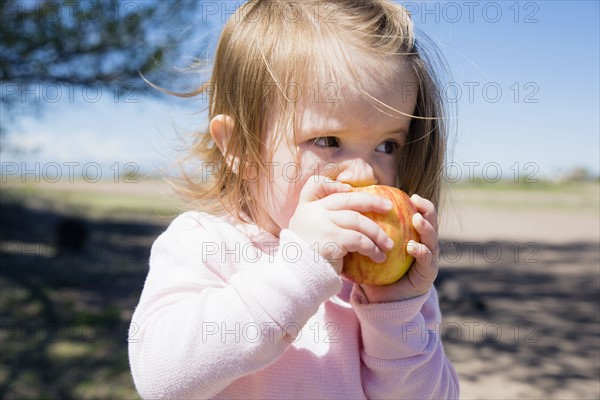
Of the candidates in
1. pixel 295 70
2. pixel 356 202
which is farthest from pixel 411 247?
pixel 295 70

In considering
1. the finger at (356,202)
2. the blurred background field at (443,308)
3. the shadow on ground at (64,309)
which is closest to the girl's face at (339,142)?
the finger at (356,202)

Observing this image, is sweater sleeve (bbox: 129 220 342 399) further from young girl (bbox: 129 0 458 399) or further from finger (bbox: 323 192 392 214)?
finger (bbox: 323 192 392 214)

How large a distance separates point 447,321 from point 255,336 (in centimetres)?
541

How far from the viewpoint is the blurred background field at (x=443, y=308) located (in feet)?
14.1

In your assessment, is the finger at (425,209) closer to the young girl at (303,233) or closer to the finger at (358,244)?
the young girl at (303,233)

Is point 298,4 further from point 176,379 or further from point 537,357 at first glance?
point 537,357

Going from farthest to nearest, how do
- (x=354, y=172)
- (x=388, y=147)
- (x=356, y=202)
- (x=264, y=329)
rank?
(x=388, y=147) < (x=354, y=172) < (x=356, y=202) < (x=264, y=329)

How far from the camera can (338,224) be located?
122 centimetres

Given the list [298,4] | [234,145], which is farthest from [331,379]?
[298,4]

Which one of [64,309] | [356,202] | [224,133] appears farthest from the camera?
[64,309]

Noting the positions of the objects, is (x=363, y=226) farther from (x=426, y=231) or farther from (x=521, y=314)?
(x=521, y=314)

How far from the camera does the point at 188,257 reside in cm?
142

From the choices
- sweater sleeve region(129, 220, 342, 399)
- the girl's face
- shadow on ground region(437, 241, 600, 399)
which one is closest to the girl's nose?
the girl's face

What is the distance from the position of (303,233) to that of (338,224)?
7cm
